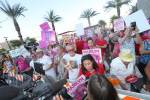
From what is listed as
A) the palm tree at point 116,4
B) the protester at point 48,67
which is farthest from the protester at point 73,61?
the palm tree at point 116,4

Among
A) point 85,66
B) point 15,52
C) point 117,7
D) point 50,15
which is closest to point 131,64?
point 85,66

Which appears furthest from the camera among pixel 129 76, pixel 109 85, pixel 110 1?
pixel 110 1

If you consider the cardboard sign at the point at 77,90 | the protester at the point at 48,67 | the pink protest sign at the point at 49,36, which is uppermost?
the pink protest sign at the point at 49,36

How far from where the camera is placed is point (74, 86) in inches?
40.2

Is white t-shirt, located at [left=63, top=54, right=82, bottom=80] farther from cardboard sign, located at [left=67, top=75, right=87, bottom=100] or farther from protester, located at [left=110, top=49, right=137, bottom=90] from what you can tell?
cardboard sign, located at [left=67, top=75, right=87, bottom=100]

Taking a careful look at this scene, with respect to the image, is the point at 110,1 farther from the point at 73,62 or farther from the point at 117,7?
the point at 73,62

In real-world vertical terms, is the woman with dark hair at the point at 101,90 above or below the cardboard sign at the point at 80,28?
below

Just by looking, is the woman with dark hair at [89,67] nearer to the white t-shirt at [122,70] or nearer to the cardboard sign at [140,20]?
the white t-shirt at [122,70]

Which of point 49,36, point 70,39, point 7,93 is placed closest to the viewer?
point 7,93

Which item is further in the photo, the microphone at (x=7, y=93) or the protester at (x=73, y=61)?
the protester at (x=73, y=61)

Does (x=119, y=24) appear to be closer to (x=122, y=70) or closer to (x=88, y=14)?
(x=122, y=70)

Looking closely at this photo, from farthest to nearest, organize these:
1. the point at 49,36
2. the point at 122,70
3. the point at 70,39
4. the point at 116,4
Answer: the point at 116,4 < the point at 49,36 < the point at 70,39 < the point at 122,70

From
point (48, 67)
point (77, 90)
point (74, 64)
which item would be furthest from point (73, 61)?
point (77, 90)

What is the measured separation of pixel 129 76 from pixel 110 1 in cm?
2115
